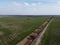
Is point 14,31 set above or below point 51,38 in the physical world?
below

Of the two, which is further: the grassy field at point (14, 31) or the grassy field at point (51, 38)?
the grassy field at point (14, 31)

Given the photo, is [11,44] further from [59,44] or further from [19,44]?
[59,44]

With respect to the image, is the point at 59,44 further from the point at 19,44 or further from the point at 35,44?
the point at 19,44

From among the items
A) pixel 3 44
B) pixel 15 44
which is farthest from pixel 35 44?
pixel 3 44

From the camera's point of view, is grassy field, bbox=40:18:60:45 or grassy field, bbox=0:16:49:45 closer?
grassy field, bbox=40:18:60:45

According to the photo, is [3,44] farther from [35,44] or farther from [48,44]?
[48,44]

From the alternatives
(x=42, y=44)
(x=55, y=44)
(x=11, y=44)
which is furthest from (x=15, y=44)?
(x=55, y=44)

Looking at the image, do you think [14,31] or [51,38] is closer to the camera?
[51,38]
